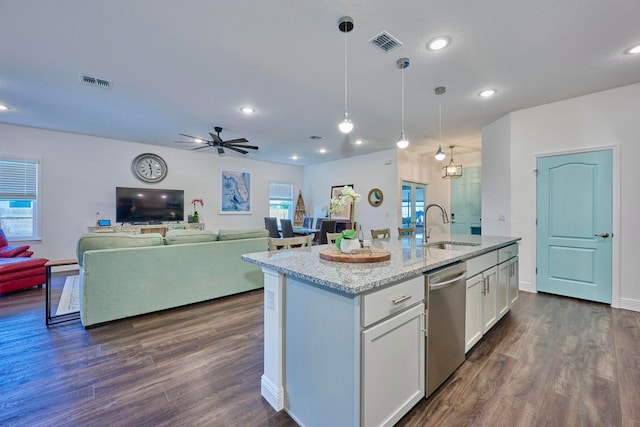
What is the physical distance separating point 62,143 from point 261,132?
3.86 meters

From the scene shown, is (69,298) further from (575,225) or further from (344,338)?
(575,225)

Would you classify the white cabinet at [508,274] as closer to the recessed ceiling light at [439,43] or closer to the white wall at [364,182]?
the recessed ceiling light at [439,43]

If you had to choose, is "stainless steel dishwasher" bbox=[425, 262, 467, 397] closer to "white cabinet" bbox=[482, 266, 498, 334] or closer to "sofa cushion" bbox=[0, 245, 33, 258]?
"white cabinet" bbox=[482, 266, 498, 334]

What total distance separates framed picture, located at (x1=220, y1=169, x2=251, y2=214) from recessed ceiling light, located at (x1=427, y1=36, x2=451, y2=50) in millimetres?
6066

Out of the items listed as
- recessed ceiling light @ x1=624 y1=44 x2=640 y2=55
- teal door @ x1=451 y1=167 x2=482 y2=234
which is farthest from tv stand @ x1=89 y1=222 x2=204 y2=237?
recessed ceiling light @ x1=624 y1=44 x2=640 y2=55

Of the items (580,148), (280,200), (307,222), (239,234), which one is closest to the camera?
(580,148)

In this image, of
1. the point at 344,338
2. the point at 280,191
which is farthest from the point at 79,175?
the point at 344,338

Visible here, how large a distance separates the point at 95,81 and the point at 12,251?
11.1 ft

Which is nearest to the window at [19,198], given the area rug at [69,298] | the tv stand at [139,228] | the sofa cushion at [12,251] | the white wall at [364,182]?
the sofa cushion at [12,251]

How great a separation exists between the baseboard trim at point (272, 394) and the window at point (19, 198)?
19.3 ft

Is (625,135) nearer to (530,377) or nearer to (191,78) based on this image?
(530,377)

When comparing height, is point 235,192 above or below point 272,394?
above

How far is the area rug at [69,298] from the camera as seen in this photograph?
327 centimetres

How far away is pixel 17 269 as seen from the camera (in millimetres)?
3914
